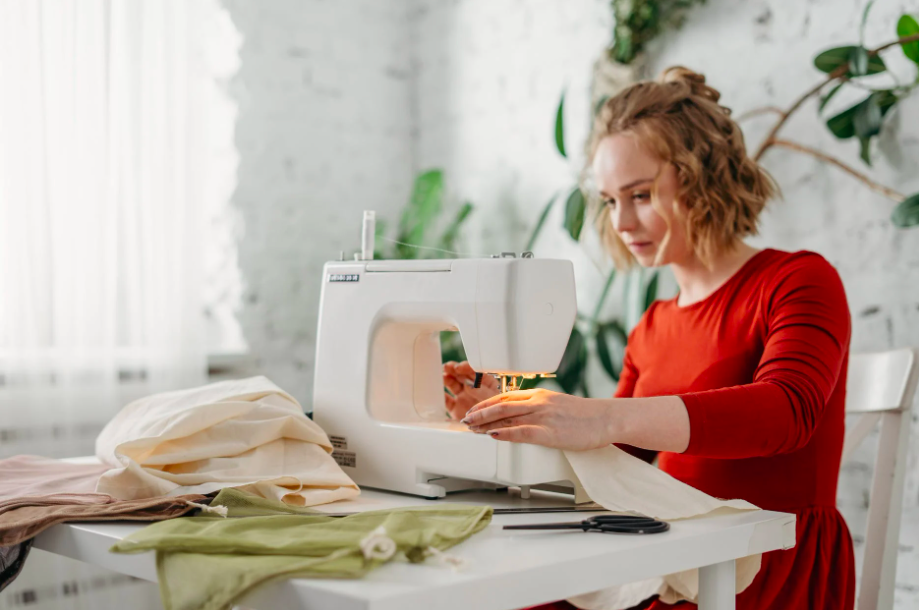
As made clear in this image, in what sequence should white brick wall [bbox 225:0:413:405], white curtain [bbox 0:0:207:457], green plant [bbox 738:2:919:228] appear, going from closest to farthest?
green plant [bbox 738:2:919:228]
white curtain [bbox 0:0:207:457]
white brick wall [bbox 225:0:413:405]

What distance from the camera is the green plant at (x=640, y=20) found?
2514 mm

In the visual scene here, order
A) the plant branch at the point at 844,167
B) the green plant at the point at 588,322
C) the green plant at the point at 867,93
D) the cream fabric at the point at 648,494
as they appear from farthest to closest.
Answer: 1. the green plant at the point at 588,322
2. the plant branch at the point at 844,167
3. the green plant at the point at 867,93
4. the cream fabric at the point at 648,494

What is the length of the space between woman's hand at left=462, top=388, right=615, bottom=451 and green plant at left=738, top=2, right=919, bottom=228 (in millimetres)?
1080

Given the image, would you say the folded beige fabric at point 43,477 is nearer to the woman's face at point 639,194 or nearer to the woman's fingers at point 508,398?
the woman's fingers at point 508,398

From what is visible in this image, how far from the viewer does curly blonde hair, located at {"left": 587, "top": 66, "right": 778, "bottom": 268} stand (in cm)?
162

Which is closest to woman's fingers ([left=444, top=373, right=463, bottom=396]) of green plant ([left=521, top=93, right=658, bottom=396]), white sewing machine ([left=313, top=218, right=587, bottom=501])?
white sewing machine ([left=313, top=218, right=587, bottom=501])

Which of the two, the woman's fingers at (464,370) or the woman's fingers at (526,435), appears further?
the woman's fingers at (464,370)

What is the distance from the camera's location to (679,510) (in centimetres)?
110

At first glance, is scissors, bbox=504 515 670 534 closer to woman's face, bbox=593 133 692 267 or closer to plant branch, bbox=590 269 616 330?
woman's face, bbox=593 133 692 267

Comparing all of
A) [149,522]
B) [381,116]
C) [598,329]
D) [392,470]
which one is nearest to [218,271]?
[381,116]

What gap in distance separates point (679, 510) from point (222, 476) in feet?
→ 2.01

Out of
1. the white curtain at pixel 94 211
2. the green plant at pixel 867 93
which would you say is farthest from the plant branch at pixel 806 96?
the white curtain at pixel 94 211

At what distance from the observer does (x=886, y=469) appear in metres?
1.59

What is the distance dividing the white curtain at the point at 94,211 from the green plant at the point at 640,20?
4.27 feet
